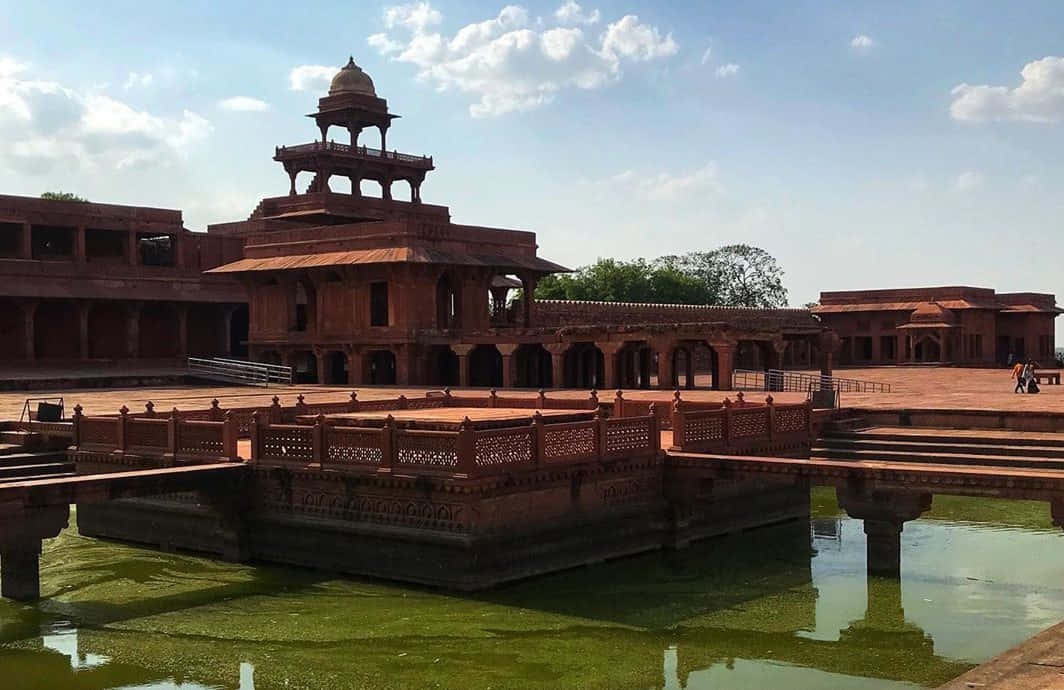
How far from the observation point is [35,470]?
1912cm

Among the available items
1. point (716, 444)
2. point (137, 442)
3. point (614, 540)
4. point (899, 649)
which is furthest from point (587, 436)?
point (137, 442)

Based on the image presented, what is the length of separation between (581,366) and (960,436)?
56.3 feet

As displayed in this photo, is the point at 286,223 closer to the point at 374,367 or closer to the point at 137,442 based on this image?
the point at 374,367

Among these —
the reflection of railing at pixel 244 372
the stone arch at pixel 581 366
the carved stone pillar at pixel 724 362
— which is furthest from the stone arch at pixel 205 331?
the carved stone pillar at pixel 724 362

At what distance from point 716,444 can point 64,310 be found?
31051 mm

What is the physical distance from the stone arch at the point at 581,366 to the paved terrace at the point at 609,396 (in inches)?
171

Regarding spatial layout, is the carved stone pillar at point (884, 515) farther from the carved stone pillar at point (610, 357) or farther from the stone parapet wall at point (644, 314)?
the stone parapet wall at point (644, 314)

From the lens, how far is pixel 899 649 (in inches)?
488

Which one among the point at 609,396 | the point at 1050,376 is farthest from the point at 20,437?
the point at 1050,376

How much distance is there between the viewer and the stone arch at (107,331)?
138ft

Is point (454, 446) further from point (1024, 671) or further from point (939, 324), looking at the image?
point (939, 324)

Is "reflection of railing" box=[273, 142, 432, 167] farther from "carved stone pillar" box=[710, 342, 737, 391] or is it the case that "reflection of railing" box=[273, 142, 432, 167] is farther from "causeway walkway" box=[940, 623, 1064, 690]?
"causeway walkway" box=[940, 623, 1064, 690]

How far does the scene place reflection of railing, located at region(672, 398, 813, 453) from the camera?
673 inches

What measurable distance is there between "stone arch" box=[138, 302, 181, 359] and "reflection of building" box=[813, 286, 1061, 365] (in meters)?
31.0
